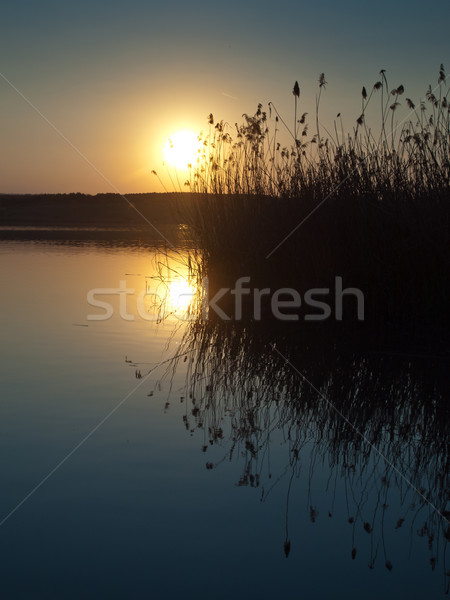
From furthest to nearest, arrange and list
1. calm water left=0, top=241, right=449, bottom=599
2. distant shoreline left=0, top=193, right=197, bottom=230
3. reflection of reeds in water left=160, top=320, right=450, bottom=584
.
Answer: distant shoreline left=0, top=193, right=197, bottom=230 → reflection of reeds in water left=160, top=320, right=450, bottom=584 → calm water left=0, top=241, right=449, bottom=599

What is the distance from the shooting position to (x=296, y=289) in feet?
17.6

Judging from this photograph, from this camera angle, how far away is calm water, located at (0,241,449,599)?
5.10ft

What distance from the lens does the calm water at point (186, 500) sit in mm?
1555

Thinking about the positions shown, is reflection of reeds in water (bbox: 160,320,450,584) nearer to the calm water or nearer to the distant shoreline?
the calm water

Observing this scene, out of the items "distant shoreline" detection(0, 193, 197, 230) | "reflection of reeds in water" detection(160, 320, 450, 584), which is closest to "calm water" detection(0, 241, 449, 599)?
"reflection of reeds in water" detection(160, 320, 450, 584)

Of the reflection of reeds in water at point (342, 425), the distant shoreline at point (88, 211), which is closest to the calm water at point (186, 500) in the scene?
the reflection of reeds in water at point (342, 425)

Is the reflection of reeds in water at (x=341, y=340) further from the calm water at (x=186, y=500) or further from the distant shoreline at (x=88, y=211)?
the distant shoreline at (x=88, y=211)

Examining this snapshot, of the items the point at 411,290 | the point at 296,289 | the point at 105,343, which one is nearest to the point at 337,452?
the point at 105,343

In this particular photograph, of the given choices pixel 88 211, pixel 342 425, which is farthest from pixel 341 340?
pixel 88 211

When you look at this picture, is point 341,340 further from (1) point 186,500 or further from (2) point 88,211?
(2) point 88,211

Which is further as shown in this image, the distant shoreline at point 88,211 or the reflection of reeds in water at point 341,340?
the distant shoreline at point 88,211

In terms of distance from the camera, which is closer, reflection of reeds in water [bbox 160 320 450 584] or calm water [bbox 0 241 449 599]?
calm water [bbox 0 241 449 599]

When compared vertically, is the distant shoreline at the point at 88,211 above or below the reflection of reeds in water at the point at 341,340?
above

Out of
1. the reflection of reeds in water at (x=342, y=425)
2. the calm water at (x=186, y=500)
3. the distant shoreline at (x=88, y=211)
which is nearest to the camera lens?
the calm water at (x=186, y=500)
